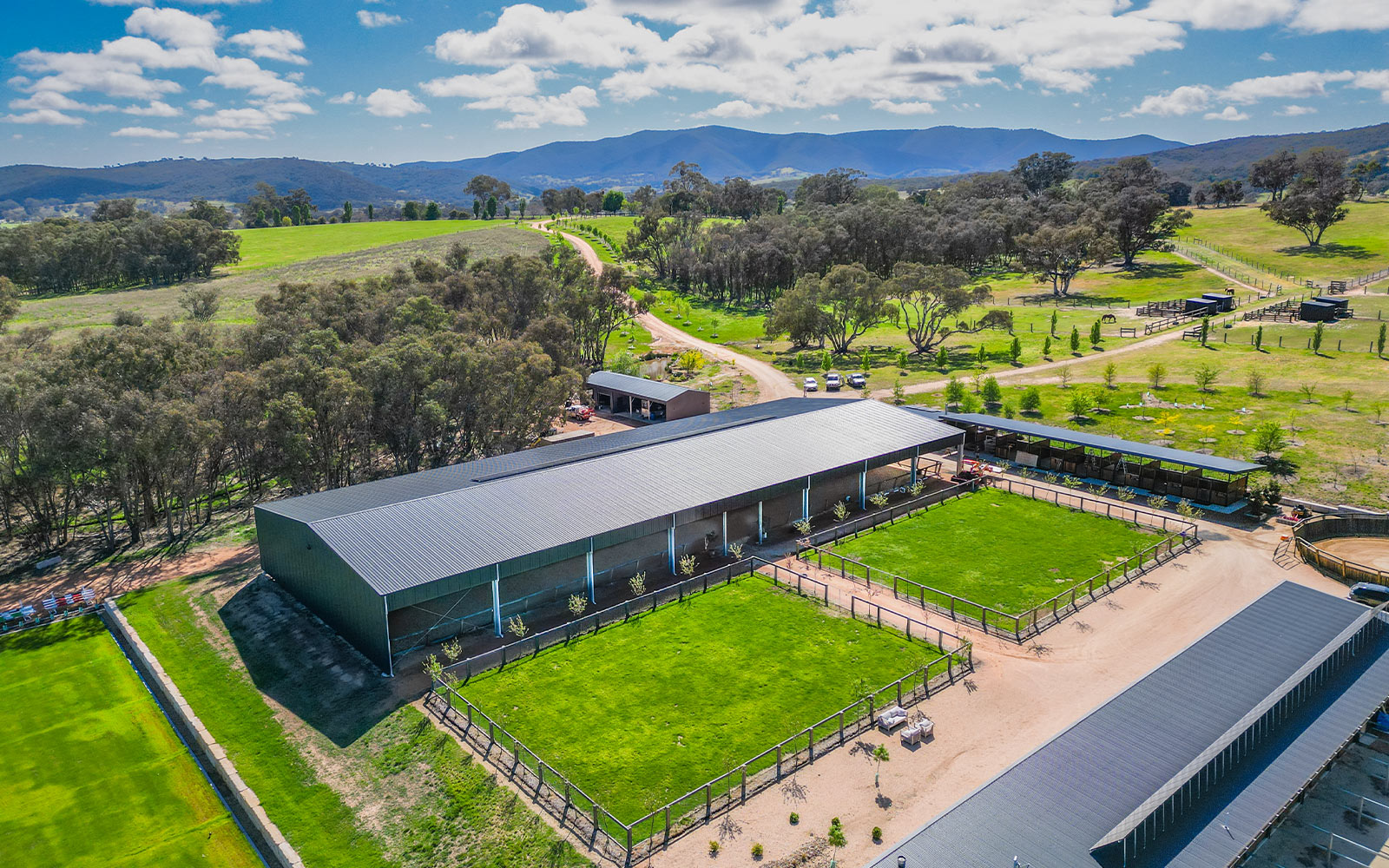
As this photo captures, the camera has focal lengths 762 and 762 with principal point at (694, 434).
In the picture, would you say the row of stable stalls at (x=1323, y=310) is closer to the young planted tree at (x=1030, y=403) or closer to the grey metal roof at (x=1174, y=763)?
the young planted tree at (x=1030, y=403)

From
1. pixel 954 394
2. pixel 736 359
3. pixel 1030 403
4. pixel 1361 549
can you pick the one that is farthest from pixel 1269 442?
pixel 736 359

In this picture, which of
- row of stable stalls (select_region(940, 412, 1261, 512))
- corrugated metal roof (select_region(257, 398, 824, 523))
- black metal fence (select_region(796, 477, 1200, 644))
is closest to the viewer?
black metal fence (select_region(796, 477, 1200, 644))

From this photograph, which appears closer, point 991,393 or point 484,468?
point 484,468

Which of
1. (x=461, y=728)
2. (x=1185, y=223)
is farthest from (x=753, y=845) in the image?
(x=1185, y=223)

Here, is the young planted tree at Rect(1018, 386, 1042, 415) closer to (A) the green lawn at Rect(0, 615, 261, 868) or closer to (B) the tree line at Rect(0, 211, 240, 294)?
(A) the green lawn at Rect(0, 615, 261, 868)

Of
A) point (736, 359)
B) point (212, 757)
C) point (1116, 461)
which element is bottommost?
point (212, 757)

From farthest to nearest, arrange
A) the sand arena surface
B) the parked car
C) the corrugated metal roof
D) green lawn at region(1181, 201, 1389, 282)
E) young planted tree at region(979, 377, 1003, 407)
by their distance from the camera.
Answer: green lawn at region(1181, 201, 1389, 282) < young planted tree at region(979, 377, 1003, 407) < the sand arena surface < the corrugated metal roof < the parked car

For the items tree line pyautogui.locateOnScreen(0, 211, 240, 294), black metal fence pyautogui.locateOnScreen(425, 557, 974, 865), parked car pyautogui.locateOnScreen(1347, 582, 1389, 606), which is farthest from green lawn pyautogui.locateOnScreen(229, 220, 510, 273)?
parked car pyautogui.locateOnScreen(1347, 582, 1389, 606)

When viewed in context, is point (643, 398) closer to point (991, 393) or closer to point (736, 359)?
point (736, 359)
